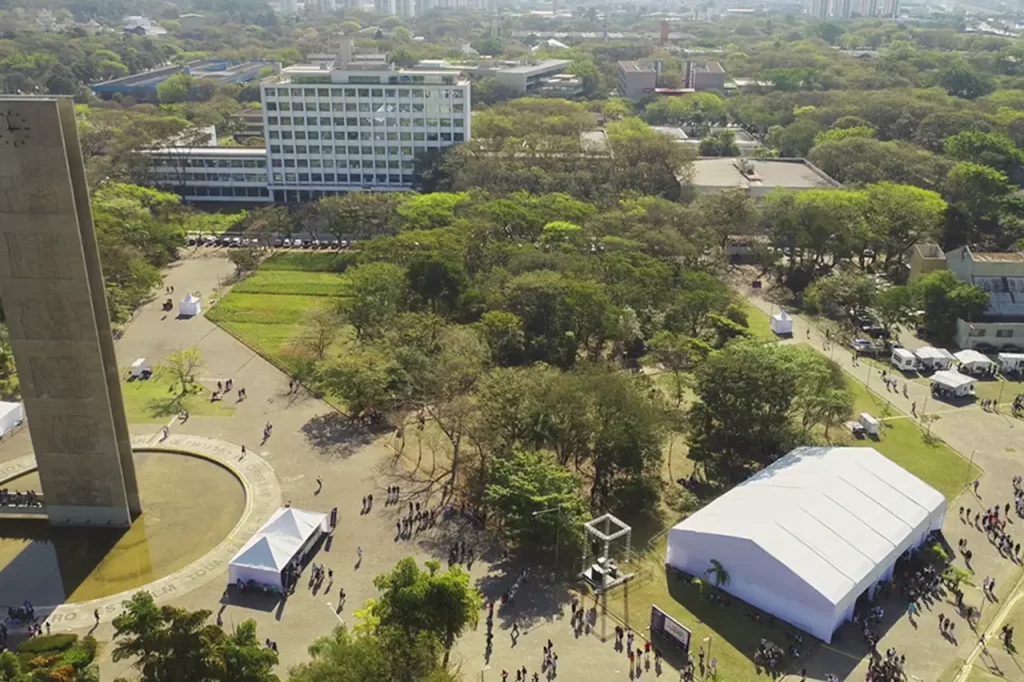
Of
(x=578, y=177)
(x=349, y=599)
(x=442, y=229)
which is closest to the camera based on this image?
(x=349, y=599)

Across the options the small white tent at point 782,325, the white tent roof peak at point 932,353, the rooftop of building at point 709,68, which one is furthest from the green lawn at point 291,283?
the rooftop of building at point 709,68

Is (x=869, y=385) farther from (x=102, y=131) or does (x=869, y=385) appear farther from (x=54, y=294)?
(x=102, y=131)

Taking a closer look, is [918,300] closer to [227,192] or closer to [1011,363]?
[1011,363]

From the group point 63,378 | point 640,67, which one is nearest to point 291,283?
point 63,378

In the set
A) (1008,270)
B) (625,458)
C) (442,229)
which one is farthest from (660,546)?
(1008,270)

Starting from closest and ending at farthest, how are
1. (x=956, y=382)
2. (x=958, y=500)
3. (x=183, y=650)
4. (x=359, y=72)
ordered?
1. (x=183, y=650)
2. (x=958, y=500)
3. (x=956, y=382)
4. (x=359, y=72)

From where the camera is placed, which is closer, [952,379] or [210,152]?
[952,379]

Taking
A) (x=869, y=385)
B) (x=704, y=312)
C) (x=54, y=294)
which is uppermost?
(x=54, y=294)
